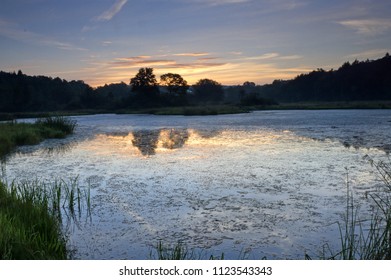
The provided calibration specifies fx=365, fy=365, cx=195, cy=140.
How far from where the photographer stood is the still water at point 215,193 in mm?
4949

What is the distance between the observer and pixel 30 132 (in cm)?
1772

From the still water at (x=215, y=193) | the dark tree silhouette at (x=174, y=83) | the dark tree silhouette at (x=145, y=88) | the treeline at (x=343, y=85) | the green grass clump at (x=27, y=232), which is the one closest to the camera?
the green grass clump at (x=27, y=232)

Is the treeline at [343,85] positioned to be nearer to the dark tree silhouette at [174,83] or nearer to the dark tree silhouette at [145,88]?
the dark tree silhouette at [174,83]

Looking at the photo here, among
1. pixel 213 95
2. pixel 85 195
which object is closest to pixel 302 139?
pixel 85 195

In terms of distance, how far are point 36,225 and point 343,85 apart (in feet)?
103

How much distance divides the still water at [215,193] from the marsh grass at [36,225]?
298 millimetres

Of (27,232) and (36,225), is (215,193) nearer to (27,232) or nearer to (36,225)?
(36,225)

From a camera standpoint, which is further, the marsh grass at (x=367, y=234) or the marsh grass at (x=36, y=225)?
the marsh grass at (x=36, y=225)

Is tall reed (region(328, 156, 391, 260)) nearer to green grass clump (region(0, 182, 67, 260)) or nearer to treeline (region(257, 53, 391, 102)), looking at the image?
treeline (region(257, 53, 391, 102))

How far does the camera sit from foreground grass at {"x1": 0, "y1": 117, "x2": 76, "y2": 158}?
15.3 metres

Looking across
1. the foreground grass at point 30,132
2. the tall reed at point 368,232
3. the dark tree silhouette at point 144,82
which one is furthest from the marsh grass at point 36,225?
the dark tree silhouette at point 144,82

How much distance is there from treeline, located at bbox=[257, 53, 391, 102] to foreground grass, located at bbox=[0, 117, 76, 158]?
14.2 metres
